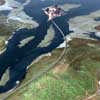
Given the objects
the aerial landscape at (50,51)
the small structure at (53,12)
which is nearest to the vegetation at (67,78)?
the aerial landscape at (50,51)

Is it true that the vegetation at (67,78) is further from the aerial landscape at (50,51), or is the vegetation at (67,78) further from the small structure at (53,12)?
the small structure at (53,12)

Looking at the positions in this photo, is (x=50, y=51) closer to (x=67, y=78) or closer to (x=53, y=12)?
(x=67, y=78)

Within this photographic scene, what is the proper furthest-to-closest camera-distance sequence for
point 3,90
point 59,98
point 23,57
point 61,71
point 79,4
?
point 79,4 → point 23,57 → point 61,71 → point 3,90 → point 59,98

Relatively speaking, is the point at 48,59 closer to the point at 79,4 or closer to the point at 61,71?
the point at 61,71

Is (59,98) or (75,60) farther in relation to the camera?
(75,60)

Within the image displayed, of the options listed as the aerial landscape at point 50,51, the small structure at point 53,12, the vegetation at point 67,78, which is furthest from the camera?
the small structure at point 53,12

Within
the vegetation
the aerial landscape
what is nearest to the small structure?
the aerial landscape

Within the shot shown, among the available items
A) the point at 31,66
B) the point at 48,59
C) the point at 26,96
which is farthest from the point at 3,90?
the point at 48,59

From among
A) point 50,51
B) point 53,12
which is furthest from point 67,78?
point 53,12
